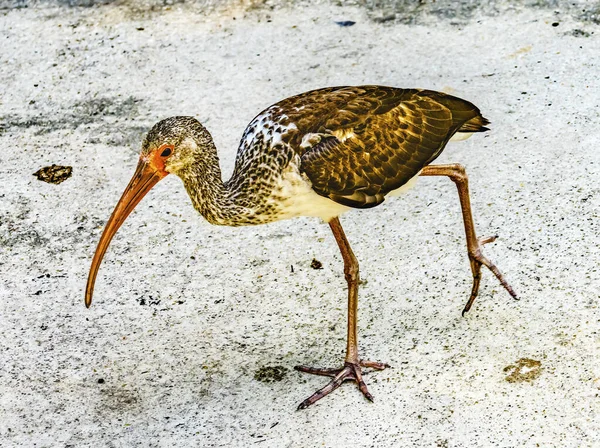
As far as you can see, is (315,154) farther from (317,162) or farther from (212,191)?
(212,191)

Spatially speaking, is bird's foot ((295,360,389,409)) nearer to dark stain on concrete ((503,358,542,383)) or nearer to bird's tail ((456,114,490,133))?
dark stain on concrete ((503,358,542,383))

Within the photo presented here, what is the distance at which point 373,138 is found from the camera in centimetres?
482

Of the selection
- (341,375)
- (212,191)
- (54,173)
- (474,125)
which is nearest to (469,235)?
(474,125)

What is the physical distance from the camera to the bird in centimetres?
464

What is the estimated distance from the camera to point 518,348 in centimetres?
495

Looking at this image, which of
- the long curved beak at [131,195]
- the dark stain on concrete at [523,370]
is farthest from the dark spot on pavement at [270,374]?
the dark stain on concrete at [523,370]

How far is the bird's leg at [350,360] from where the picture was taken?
4836 mm

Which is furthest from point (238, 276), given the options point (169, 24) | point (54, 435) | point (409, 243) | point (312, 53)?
point (169, 24)

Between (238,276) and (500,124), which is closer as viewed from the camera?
(238,276)

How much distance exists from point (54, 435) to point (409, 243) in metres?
2.18

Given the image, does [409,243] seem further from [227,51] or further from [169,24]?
[169,24]

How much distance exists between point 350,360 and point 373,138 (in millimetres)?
1064

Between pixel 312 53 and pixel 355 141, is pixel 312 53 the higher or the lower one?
the lower one

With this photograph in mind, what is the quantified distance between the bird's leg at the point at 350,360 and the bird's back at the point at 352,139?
13.1 inches
